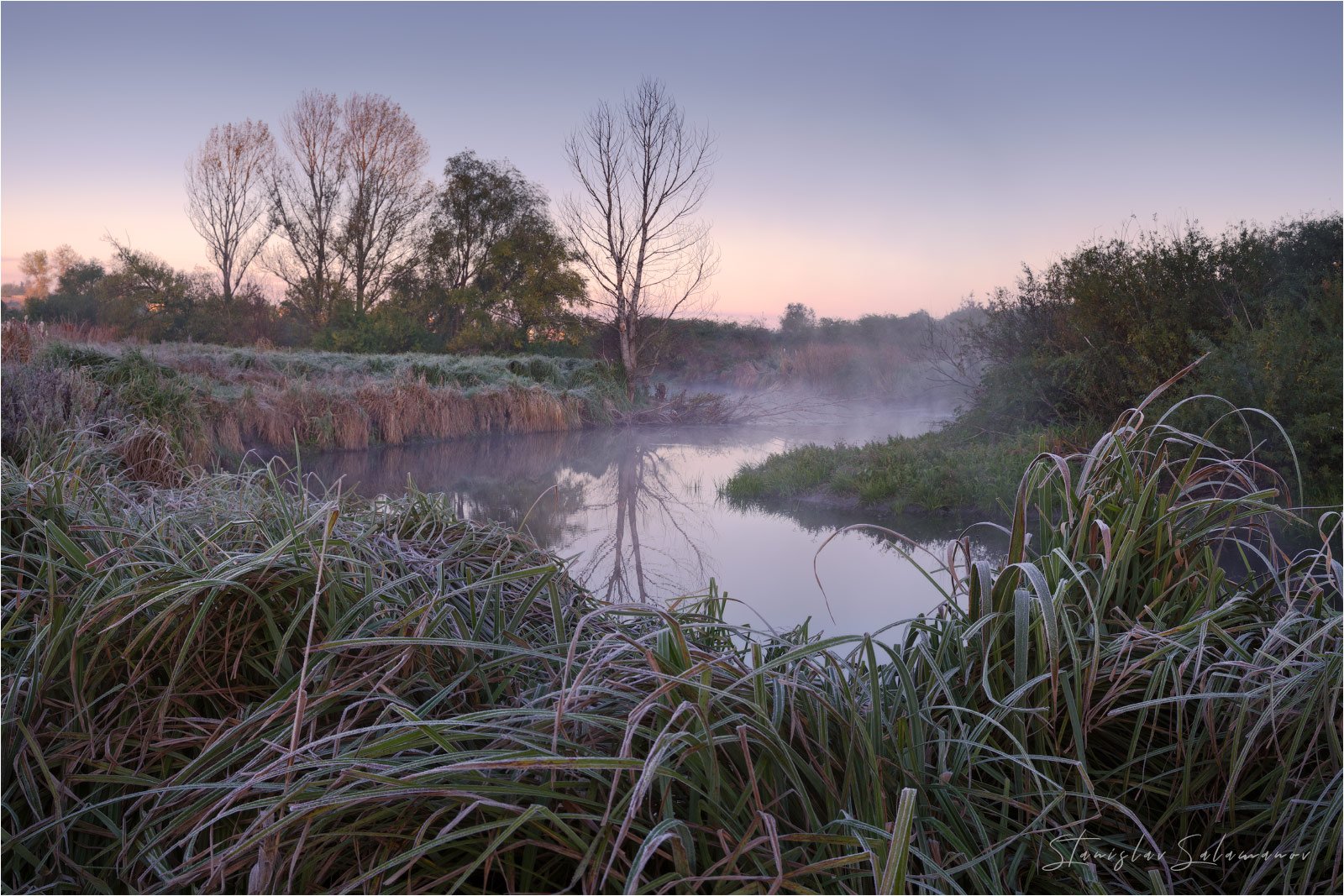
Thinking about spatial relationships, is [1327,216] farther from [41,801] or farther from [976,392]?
[41,801]

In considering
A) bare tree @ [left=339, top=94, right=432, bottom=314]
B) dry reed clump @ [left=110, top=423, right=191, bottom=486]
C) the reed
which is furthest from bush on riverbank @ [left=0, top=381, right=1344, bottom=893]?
bare tree @ [left=339, top=94, right=432, bottom=314]

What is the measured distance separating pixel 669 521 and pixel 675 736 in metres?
4.46

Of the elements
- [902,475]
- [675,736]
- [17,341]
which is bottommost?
[902,475]

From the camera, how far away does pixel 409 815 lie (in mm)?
1057

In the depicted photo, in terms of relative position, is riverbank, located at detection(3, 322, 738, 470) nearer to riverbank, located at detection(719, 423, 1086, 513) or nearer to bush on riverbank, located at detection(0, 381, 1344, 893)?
Answer: bush on riverbank, located at detection(0, 381, 1344, 893)

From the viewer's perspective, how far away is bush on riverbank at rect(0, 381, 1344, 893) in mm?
1018

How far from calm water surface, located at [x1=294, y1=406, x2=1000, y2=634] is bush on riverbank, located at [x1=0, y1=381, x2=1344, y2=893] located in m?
0.38

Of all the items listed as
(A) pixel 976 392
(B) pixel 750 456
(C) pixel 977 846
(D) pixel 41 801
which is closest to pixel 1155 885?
(C) pixel 977 846

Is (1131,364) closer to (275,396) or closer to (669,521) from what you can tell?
(669,521)

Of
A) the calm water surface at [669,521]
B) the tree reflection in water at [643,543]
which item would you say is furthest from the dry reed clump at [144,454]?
the tree reflection in water at [643,543]

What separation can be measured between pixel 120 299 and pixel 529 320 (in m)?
10.3

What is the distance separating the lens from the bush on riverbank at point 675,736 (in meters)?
1.02

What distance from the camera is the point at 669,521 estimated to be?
541 cm

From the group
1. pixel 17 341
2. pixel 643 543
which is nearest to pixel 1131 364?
pixel 643 543
